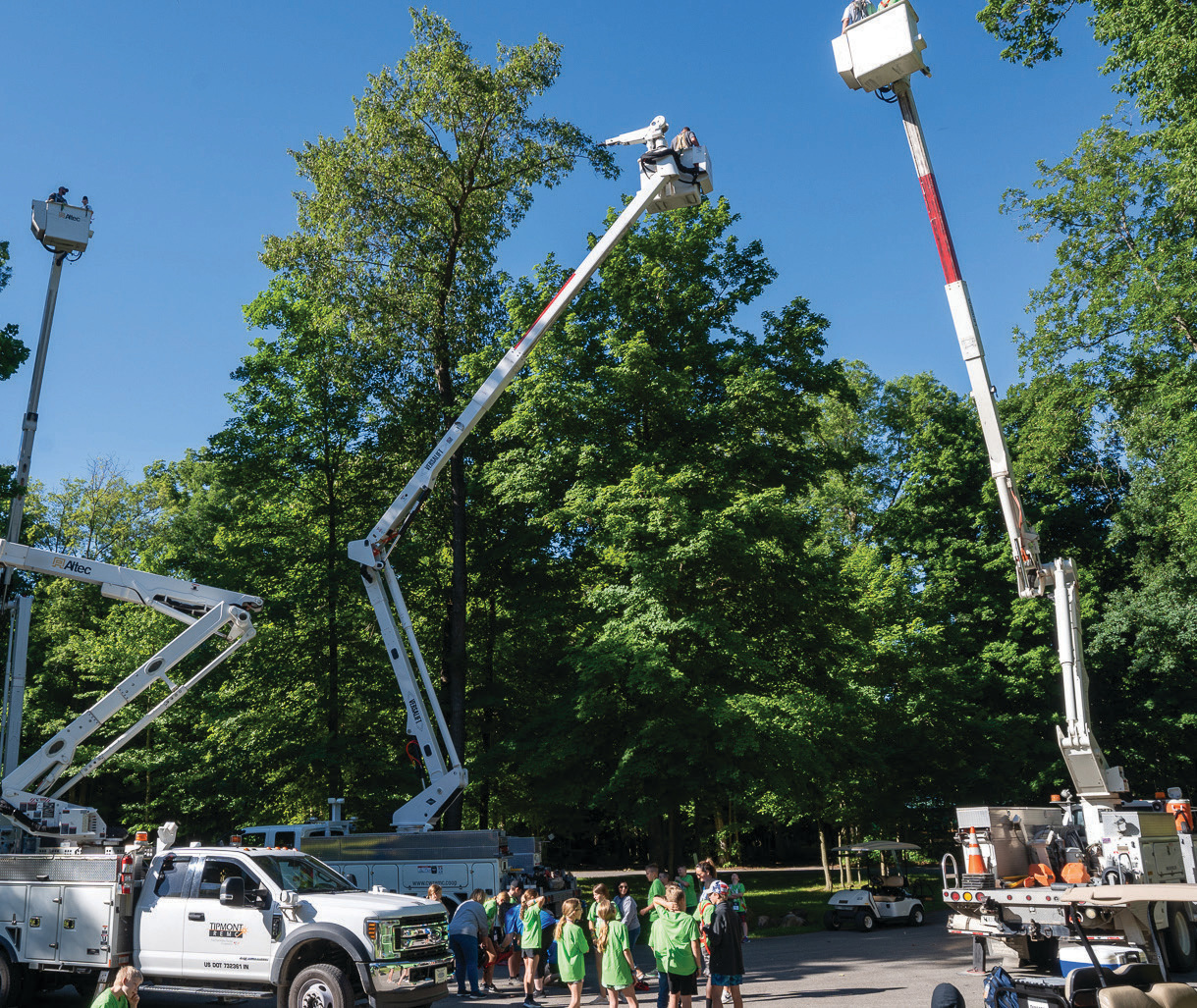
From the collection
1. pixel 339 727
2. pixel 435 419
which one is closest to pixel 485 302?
pixel 435 419

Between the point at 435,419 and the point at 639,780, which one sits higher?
the point at 435,419

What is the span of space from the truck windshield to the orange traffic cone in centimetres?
796

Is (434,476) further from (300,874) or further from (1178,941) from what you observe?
(1178,941)

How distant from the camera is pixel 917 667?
103 ft

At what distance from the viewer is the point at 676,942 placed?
10.9 m

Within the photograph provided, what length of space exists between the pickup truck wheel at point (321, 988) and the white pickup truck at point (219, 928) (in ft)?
0.04

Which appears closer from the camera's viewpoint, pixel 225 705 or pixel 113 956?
pixel 113 956

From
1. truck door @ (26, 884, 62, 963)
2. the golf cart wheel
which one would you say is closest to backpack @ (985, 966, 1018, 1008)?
truck door @ (26, 884, 62, 963)

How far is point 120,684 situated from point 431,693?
5721mm

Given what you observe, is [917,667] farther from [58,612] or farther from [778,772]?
[58,612]

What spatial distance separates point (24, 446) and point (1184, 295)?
27392 mm

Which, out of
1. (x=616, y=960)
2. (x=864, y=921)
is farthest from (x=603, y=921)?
(x=864, y=921)

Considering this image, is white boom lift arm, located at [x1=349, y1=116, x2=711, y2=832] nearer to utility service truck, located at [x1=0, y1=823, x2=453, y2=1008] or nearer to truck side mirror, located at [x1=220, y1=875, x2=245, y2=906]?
utility service truck, located at [x1=0, y1=823, x2=453, y2=1008]

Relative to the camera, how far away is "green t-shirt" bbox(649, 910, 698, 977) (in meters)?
10.8
